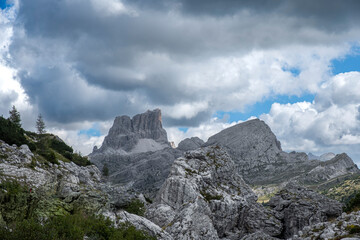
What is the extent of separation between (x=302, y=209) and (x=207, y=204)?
19.8m

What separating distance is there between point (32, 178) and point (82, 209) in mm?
31881

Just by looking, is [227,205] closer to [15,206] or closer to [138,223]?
[138,223]

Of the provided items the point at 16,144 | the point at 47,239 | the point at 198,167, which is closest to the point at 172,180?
the point at 198,167

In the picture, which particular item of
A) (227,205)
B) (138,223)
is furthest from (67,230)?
(227,205)

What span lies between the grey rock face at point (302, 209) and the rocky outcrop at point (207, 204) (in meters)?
2.38

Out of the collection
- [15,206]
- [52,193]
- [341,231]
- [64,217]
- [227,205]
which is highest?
[52,193]

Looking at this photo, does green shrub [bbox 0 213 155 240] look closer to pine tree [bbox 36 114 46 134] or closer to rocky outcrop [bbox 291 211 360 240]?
rocky outcrop [bbox 291 211 360 240]

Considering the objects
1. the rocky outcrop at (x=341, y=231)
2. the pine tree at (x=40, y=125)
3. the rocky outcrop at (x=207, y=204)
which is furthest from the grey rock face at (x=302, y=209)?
the pine tree at (x=40, y=125)

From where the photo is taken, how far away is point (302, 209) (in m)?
48.2

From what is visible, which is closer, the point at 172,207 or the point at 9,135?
the point at 172,207

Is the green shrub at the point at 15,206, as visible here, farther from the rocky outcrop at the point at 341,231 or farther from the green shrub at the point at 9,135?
the green shrub at the point at 9,135

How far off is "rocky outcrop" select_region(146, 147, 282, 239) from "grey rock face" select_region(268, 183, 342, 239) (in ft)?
7.80

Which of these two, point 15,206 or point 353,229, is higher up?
point 15,206

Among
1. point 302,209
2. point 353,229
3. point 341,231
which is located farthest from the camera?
point 302,209
